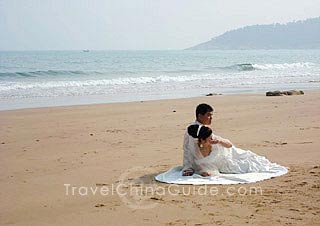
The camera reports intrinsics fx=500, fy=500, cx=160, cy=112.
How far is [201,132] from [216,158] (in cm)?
44

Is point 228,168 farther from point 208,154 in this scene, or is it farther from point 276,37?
point 276,37

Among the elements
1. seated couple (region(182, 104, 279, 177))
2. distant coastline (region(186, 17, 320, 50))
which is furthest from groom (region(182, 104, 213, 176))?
distant coastline (region(186, 17, 320, 50))

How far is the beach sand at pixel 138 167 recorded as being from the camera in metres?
5.14

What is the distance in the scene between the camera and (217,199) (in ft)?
18.5

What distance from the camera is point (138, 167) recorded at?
7422 millimetres

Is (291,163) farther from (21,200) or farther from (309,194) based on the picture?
(21,200)

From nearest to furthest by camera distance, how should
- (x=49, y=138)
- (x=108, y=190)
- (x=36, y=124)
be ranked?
(x=108, y=190) → (x=49, y=138) → (x=36, y=124)

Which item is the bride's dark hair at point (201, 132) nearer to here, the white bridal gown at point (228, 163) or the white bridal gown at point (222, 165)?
the white bridal gown at point (222, 165)

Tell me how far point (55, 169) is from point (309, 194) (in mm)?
3678

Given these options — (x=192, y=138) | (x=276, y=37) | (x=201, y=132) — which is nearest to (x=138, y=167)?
(x=192, y=138)

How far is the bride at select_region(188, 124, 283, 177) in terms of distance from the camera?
6.82 metres

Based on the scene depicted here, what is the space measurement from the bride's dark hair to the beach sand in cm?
84

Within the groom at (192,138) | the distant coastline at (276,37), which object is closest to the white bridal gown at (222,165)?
the groom at (192,138)

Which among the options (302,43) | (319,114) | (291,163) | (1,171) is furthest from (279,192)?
(302,43)
